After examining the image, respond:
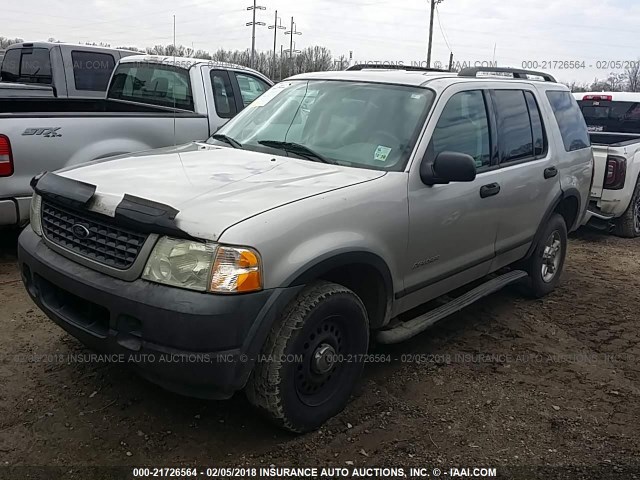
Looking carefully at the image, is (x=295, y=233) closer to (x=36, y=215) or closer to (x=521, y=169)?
(x=36, y=215)

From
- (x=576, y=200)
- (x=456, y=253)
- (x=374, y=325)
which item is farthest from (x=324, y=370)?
(x=576, y=200)

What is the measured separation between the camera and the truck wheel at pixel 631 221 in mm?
8148

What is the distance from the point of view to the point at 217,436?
3.10 meters

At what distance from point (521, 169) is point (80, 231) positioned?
318 cm

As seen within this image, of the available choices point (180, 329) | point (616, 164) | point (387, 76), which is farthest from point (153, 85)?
point (616, 164)

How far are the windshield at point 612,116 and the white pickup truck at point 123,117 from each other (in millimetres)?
5278

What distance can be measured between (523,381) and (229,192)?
7.55ft

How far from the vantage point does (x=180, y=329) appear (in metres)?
2.57

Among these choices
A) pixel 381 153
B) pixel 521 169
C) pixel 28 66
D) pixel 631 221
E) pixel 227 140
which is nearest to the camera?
pixel 381 153

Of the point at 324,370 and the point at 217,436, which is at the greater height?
the point at 324,370

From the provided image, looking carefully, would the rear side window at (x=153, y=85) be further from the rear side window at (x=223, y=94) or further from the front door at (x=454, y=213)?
the front door at (x=454, y=213)

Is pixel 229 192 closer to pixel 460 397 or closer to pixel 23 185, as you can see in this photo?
pixel 460 397

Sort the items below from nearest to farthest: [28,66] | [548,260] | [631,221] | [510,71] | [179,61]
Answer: [510,71] < [548,260] < [179,61] < [631,221] < [28,66]

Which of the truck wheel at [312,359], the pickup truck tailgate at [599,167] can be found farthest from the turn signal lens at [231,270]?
the pickup truck tailgate at [599,167]
